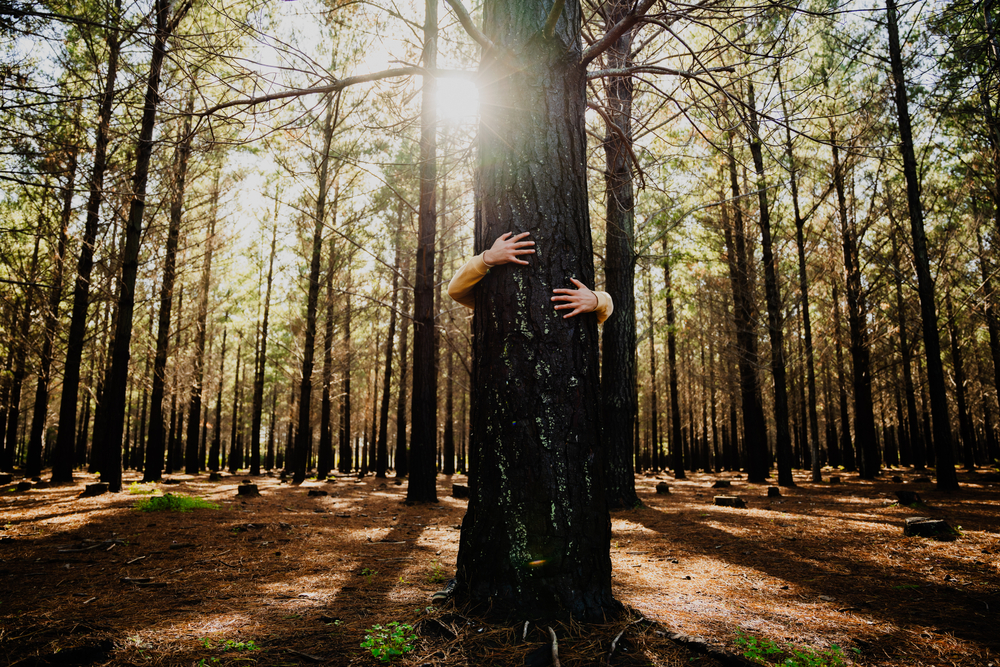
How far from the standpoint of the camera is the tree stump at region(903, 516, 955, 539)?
564cm

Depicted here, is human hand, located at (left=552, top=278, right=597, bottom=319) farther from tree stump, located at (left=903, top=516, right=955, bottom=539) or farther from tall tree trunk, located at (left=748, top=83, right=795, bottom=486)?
tall tree trunk, located at (left=748, top=83, right=795, bottom=486)

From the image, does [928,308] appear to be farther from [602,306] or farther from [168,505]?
[168,505]

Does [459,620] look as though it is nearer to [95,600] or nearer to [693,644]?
[693,644]

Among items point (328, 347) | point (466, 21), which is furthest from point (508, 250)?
point (328, 347)

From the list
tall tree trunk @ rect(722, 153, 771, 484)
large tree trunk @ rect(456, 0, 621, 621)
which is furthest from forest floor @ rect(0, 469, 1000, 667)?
tall tree trunk @ rect(722, 153, 771, 484)

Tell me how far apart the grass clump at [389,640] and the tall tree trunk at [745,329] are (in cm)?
1418

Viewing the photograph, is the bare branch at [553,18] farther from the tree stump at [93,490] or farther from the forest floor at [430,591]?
the tree stump at [93,490]

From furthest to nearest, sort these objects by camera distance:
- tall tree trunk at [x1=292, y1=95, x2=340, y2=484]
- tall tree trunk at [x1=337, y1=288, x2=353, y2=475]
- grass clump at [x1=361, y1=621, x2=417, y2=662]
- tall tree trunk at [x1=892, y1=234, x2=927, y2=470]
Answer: tall tree trunk at [x1=337, y1=288, x2=353, y2=475]
tall tree trunk at [x1=892, y1=234, x2=927, y2=470]
tall tree trunk at [x1=292, y1=95, x2=340, y2=484]
grass clump at [x1=361, y1=621, x2=417, y2=662]

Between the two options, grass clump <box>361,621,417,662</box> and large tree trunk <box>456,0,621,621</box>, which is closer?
grass clump <box>361,621,417,662</box>

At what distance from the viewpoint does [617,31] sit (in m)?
3.03

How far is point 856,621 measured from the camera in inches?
125

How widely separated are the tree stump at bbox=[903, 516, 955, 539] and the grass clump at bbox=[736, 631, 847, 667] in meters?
4.48

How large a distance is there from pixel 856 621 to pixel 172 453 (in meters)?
23.3

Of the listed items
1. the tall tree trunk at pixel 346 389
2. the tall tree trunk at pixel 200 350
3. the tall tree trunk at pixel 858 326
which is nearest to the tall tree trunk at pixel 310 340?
the tall tree trunk at pixel 346 389
